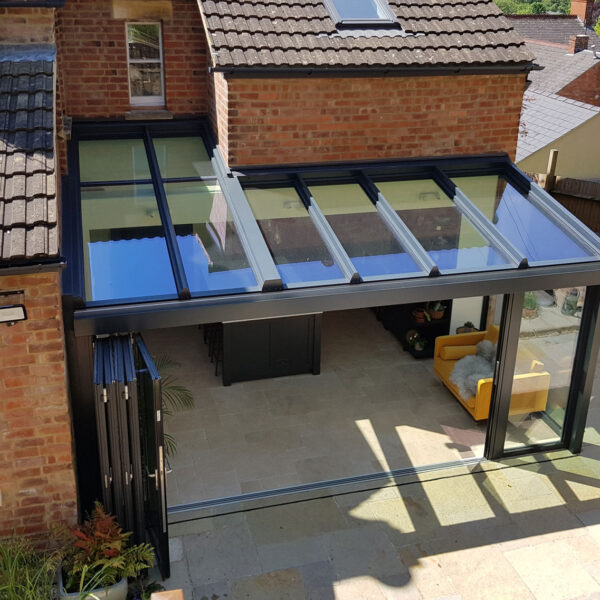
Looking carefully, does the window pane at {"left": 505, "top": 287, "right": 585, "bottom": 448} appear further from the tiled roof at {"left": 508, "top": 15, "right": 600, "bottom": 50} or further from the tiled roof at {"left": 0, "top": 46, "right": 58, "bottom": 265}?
the tiled roof at {"left": 508, "top": 15, "right": 600, "bottom": 50}

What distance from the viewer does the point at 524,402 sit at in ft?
29.2

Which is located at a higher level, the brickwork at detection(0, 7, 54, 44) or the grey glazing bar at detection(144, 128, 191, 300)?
the brickwork at detection(0, 7, 54, 44)

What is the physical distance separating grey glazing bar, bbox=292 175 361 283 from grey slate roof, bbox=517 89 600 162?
10.7m

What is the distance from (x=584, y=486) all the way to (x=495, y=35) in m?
5.75

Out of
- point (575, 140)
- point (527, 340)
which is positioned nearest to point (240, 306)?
point (527, 340)

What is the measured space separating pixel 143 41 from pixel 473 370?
634 cm

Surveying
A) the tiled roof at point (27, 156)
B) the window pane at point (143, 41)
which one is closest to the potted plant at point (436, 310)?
the window pane at point (143, 41)

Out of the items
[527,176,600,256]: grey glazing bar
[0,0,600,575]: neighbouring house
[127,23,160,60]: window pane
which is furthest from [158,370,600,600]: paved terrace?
[127,23,160,60]: window pane

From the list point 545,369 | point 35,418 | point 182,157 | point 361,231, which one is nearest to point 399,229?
point 361,231

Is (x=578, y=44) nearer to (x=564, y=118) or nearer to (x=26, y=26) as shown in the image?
(x=564, y=118)

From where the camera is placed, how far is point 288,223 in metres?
7.90

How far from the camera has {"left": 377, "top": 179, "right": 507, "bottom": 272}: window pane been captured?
7670 millimetres

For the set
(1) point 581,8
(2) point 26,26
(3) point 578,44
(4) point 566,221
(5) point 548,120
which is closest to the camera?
(2) point 26,26

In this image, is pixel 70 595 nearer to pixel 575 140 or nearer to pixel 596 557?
pixel 596 557
